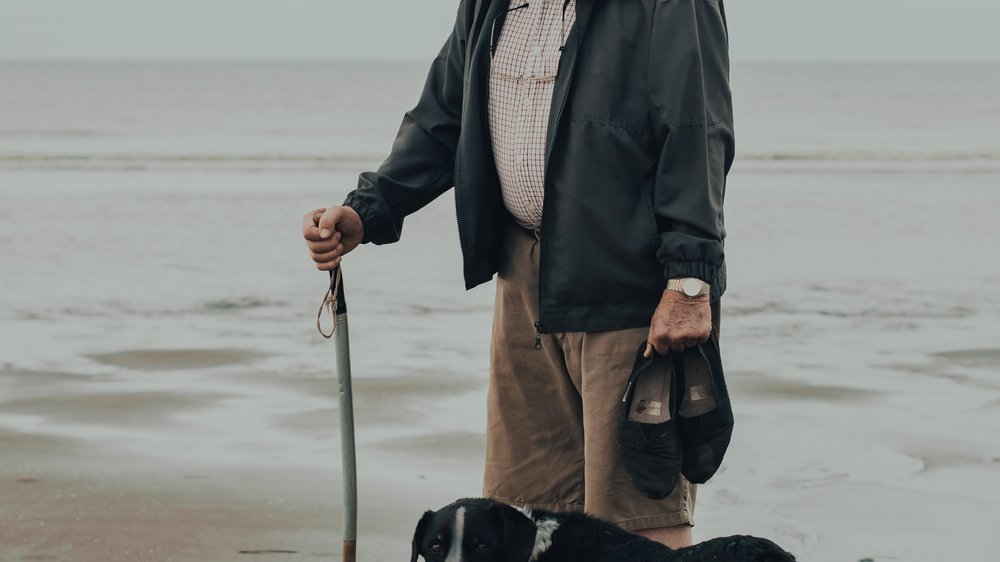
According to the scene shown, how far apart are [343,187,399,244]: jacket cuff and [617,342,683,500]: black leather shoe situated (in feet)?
2.65

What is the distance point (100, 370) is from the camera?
7574 millimetres

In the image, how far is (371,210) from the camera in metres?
3.33

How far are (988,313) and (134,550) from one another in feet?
23.1

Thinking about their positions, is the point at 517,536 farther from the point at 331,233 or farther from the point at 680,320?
the point at 331,233

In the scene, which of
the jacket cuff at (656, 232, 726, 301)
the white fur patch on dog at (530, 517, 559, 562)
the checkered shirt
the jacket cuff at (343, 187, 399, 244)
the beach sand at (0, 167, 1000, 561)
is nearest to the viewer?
the jacket cuff at (656, 232, 726, 301)

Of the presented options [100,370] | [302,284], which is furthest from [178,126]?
[100,370]

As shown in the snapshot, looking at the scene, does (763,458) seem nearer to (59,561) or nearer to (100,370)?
(59,561)

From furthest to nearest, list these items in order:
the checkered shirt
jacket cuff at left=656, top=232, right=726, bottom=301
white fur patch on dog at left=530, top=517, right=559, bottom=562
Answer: white fur patch on dog at left=530, top=517, right=559, bottom=562
the checkered shirt
jacket cuff at left=656, top=232, right=726, bottom=301

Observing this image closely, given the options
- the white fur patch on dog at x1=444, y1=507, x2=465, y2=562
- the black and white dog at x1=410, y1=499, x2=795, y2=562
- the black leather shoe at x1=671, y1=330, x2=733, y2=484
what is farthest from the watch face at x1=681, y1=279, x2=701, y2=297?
the white fur patch on dog at x1=444, y1=507, x2=465, y2=562

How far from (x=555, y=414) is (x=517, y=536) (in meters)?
0.34

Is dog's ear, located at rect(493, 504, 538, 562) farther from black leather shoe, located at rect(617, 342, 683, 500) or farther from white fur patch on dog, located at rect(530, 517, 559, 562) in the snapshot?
black leather shoe, located at rect(617, 342, 683, 500)

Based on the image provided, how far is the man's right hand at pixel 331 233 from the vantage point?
318 centimetres

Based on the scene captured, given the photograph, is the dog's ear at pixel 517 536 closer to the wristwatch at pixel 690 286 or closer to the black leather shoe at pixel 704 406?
the black leather shoe at pixel 704 406

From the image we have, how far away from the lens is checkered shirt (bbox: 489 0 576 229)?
3.09 m
